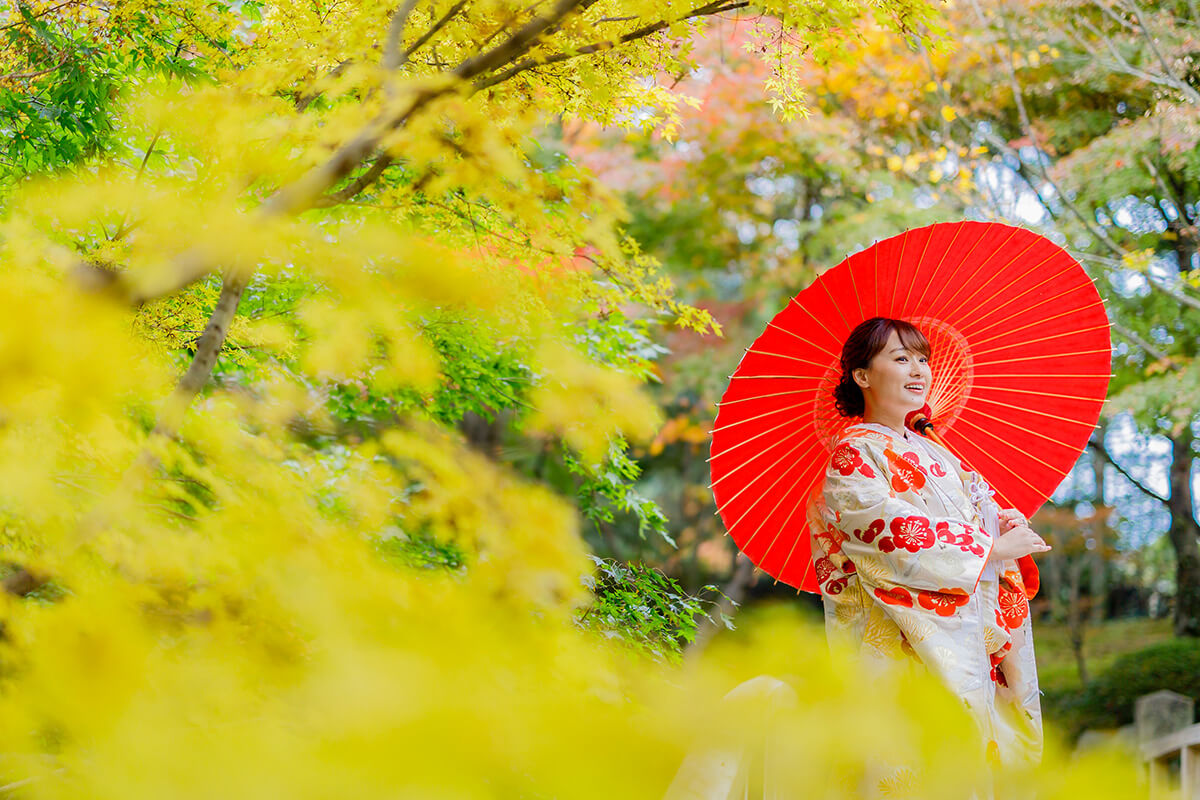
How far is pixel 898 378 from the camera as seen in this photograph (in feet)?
5.72

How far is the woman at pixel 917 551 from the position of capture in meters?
1.55

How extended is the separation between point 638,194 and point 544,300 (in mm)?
5948

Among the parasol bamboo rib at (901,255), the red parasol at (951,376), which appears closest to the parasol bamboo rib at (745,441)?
the red parasol at (951,376)

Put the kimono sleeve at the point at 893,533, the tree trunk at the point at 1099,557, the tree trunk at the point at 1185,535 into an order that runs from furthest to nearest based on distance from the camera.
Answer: the tree trunk at the point at 1099,557 < the tree trunk at the point at 1185,535 < the kimono sleeve at the point at 893,533

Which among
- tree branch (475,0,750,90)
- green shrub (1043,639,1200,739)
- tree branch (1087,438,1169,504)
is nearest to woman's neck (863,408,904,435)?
tree branch (475,0,750,90)

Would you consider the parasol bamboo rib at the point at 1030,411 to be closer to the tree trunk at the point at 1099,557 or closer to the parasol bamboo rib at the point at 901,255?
the parasol bamboo rib at the point at 901,255

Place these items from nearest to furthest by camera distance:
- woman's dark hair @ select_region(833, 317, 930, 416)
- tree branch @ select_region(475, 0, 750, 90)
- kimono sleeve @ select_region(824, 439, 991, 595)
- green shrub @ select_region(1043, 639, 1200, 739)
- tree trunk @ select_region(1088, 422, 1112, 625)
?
kimono sleeve @ select_region(824, 439, 991, 595)
tree branch @ select_region(475, 0, 750, 90)
woman's dark hair @ select_region(833, 317, 930, 416)
green shrub @ select_region(1043, 639, 1200, 739)
tree trunk @ select_region(1088, 422, 1112, 625)

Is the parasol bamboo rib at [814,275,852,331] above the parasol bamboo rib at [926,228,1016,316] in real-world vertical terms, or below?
below

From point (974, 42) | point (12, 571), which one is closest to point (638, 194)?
point (974, 42)

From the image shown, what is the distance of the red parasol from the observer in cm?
191

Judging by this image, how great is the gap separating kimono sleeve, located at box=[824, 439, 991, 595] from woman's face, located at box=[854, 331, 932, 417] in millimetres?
118

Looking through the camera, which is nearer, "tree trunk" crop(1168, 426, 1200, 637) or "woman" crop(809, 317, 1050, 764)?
"woman" crop(809, 317, 1050, 764)

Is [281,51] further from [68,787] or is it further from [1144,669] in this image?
[1144,669]

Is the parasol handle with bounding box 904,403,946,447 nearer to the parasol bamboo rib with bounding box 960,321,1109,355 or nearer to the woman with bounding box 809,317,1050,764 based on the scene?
the woman with bounding box 809,317,1050,764
